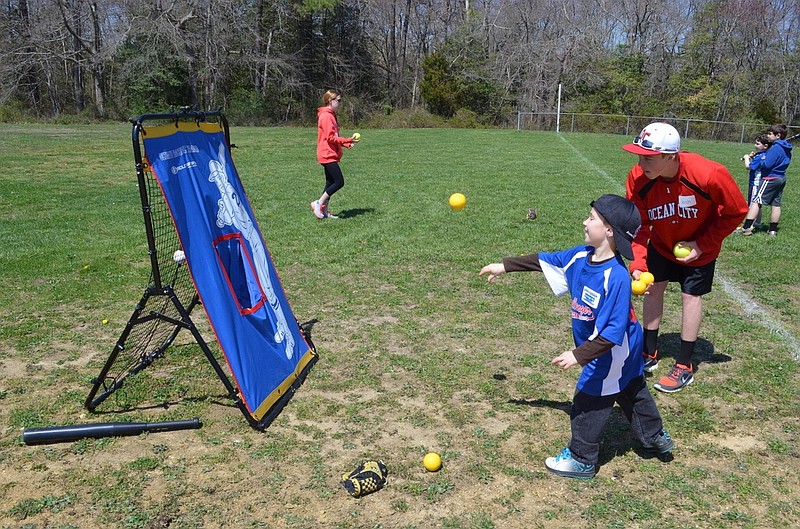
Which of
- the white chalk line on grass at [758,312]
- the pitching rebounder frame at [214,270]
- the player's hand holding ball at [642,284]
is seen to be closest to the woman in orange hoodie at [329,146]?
the pitching rebounder frame at [214,270]

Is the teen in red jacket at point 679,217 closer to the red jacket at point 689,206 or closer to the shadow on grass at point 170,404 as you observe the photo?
the red jacket at point 689,206

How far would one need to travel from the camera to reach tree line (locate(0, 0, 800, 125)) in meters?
40.2

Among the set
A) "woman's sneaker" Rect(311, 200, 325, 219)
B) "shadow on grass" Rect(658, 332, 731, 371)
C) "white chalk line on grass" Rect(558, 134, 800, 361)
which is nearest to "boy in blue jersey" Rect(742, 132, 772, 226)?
"white chalk line on grass" Rect(558, 134, 800, 361)

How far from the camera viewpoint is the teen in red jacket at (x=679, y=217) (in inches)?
176

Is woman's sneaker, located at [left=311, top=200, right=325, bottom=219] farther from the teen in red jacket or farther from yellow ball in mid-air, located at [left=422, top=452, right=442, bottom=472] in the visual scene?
yellow ball in mid-air, located at [left=422, top=452, right=442, bottom=472]

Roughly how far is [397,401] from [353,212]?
735 cm

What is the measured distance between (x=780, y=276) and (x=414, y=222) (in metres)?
5.45

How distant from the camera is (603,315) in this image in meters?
3.54

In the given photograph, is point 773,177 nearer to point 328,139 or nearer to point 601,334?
point 328,139

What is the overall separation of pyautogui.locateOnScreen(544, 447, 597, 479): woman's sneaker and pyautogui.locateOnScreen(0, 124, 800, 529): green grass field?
0.18ft

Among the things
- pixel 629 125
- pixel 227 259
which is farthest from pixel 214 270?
pixel 629 125

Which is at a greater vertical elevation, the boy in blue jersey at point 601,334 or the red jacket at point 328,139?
the red jacket at point 328,139

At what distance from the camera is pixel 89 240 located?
31.2 ft

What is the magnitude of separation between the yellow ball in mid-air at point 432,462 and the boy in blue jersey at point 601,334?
0.68m
